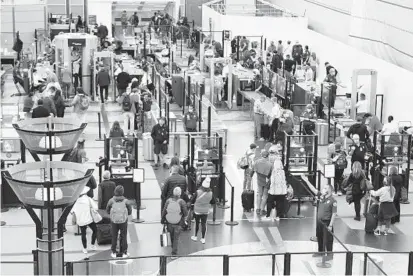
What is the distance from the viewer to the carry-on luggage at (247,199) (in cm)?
1881

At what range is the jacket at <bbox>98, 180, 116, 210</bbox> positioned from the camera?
17375mm

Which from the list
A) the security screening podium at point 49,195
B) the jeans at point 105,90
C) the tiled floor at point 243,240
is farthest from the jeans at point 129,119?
the security screening podium at point 49,195

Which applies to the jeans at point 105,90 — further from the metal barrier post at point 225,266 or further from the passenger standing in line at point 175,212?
the metal barrier post at point 225,266

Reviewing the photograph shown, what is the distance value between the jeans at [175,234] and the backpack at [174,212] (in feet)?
0.62

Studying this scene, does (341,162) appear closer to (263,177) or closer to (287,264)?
(263,177)

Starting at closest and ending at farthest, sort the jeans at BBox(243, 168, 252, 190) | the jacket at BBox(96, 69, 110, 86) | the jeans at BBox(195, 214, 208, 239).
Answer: the jeans at BBox(195, 214, 208, 239), the jeans at BBox(243, 168, 252, 190), the jacket at BBox(96, 69, 110, 86)

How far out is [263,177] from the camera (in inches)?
722

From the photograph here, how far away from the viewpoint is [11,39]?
1693 inches

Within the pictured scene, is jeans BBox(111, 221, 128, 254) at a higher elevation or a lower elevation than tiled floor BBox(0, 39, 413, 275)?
higher

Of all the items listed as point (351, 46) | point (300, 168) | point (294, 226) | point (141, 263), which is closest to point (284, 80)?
point (351, 46)

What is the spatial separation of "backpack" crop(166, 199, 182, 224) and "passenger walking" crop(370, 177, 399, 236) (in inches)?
160

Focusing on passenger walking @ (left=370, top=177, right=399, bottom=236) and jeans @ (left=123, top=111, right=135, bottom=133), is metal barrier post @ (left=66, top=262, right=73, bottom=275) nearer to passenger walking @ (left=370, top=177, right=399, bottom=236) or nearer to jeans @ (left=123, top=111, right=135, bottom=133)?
passenger walking @ (left=370, top=177, right=399, bottom=236)

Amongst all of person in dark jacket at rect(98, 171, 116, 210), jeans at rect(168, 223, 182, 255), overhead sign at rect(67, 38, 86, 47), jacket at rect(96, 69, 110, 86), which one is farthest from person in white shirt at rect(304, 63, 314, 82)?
jeans at rect(168, 223, 182, 255)

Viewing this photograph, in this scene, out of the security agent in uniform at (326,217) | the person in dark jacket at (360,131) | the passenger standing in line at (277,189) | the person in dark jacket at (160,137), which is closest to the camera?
the security agent in uniform at (326,217)
